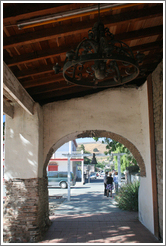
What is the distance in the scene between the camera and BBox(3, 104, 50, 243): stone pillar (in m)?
4.59

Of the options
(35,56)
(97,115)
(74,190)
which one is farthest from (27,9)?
(74,190)

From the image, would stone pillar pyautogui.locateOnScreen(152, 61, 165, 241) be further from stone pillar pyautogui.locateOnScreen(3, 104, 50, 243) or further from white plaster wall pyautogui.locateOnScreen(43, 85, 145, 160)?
stone pillar pyautogui.locateOnScreen(3, 104, 50, 243)

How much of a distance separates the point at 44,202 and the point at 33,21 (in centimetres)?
403

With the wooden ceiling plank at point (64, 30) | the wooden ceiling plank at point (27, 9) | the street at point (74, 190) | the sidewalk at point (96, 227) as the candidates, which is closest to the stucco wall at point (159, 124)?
the sidewalk at point (96, 227)

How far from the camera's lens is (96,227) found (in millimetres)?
5297

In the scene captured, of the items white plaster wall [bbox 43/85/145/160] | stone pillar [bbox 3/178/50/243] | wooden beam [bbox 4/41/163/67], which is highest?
wooden beam [bbox 4/41/163/67]

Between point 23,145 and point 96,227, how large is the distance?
8.48ft

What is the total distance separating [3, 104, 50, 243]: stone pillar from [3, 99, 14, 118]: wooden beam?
0.11 m

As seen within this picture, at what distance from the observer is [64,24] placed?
10.5 feet

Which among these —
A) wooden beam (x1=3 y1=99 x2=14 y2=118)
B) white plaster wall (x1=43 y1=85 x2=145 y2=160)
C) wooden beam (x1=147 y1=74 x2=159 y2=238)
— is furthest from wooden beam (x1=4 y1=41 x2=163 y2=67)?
white plaster wall (x1=43 y1=85 x2=145 y2=160)

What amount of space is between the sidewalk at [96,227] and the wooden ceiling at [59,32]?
3.23 meters

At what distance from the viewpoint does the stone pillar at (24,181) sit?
181 inches

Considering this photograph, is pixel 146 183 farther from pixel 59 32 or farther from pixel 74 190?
pixel 74 190

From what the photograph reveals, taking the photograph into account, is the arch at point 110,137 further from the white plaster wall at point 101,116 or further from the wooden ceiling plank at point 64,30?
the wooden ceiling plank at point 64,30
